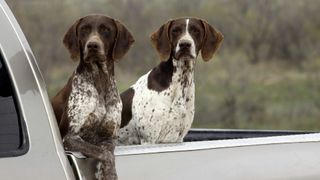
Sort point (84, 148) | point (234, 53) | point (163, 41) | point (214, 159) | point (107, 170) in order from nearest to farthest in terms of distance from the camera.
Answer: point (107, 170) < point (214, 159) < point (84, 148) < point (163, 41) < point (234, 53)

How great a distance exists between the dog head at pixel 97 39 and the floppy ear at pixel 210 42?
0.69m

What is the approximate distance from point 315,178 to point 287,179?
0.14 meters

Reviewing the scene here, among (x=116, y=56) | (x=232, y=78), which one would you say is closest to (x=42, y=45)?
(x=232, y=78)

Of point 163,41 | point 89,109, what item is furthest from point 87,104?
point 163,41

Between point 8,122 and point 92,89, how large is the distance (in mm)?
723

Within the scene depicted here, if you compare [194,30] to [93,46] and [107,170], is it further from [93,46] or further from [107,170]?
[107,170]

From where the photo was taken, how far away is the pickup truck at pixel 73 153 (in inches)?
125

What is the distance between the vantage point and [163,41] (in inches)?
183

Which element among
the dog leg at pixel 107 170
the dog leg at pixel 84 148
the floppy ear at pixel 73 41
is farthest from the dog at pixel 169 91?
the dog leg at pixel 107 170

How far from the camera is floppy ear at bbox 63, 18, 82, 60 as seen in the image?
4.00m

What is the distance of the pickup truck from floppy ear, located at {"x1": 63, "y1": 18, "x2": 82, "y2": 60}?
55cm

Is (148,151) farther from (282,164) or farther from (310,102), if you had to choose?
(310,102)

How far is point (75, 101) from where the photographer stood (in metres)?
3.86

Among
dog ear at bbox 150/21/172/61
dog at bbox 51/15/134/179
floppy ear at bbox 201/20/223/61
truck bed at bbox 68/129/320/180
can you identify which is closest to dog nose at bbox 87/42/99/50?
dog at bbox 51/15/134/179
